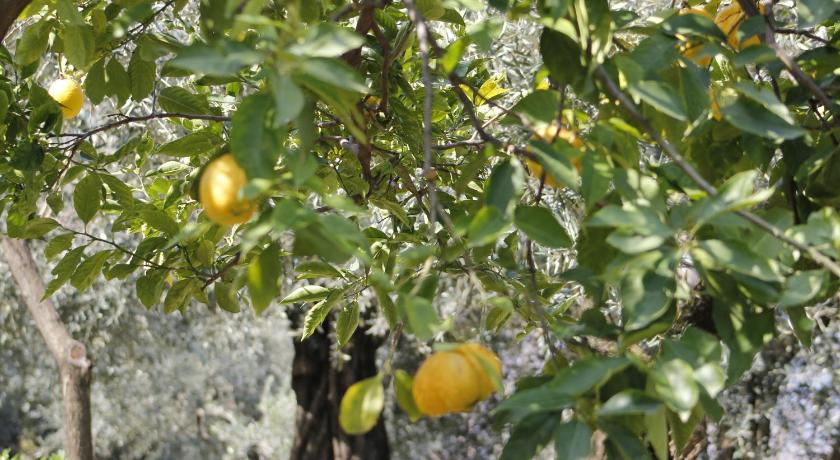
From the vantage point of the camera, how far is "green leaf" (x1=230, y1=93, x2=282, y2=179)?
859 mm

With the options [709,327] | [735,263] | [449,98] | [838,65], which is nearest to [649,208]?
[735,263]

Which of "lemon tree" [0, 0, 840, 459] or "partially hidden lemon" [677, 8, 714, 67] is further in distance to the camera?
"partially hidden lemon" [677, 8, 714, 67]

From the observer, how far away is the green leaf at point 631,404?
0.83 metres

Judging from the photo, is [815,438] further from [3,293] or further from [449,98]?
[3,293]

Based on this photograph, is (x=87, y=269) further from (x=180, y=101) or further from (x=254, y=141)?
(x=254, y=141)

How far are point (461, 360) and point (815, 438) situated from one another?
5.56 metres

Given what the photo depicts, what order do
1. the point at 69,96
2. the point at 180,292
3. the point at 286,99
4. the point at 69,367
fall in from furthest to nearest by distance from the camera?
the point at 69,367 < the point at 69,96 < the point at 180,292 < the point at 286,99

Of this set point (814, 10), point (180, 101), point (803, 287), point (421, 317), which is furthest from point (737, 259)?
point (180, 101)

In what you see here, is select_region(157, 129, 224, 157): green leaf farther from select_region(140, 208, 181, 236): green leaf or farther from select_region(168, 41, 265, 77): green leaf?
select_region(168, 41, 265, 77): green leaf

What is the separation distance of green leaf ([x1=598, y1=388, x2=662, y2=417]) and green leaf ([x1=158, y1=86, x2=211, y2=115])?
3.47 feet

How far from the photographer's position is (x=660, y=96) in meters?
0.98

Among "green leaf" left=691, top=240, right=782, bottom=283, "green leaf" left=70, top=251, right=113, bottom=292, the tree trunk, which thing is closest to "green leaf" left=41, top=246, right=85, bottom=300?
"green leaf" left=70, top=251, right=113, bottom=292

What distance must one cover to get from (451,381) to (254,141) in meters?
0.27

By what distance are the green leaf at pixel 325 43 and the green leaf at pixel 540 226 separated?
0.27 metres
